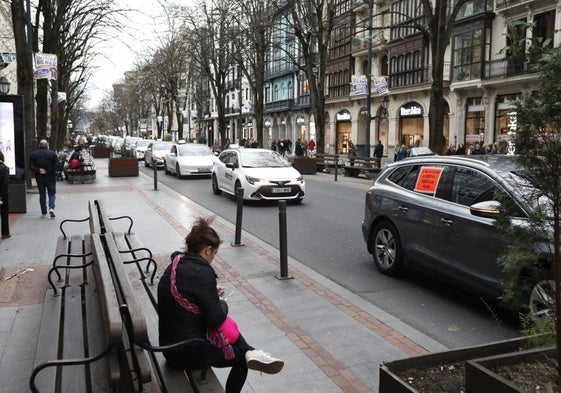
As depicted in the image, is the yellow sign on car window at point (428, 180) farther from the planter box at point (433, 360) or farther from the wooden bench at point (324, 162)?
the wooden bench at point (324, 162)

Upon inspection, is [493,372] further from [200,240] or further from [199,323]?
[200,240]

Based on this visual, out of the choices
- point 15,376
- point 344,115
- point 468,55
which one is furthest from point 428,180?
point 344,115

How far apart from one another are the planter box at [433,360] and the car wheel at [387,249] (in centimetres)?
371

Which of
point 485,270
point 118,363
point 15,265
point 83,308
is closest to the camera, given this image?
point 118,363

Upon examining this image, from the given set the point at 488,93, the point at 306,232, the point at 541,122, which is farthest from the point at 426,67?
the point at 541,122

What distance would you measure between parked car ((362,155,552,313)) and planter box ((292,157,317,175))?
19020mm

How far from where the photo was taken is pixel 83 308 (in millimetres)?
4773

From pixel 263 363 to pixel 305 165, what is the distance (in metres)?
23.8

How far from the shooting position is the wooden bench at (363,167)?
79.0 feet

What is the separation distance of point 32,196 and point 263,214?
25.5ft

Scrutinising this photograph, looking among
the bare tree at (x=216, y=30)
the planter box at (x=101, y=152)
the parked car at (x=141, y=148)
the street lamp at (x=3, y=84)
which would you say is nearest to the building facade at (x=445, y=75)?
the bare tree at (x=216, y=30)

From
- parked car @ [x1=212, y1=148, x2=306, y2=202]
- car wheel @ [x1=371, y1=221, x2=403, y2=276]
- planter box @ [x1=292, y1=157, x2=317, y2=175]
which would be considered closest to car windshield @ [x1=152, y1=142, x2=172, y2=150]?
planter box @ [x1=292, y1=157, x2=317, y2=175]

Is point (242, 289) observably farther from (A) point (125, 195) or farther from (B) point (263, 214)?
(A) point (125, 195)

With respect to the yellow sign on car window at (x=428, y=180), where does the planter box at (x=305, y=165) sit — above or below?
below
